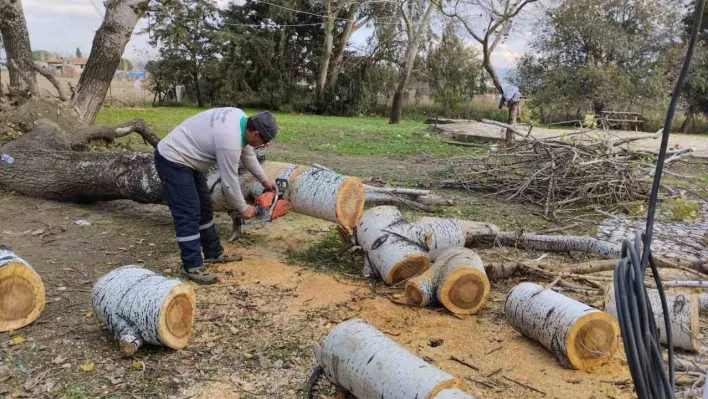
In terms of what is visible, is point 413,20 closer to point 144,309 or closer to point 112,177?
point 112,177

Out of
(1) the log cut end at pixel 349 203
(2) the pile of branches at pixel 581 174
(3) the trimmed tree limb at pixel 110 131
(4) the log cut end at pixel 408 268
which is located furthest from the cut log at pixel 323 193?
(2) the pile of branches at pixel 581 174

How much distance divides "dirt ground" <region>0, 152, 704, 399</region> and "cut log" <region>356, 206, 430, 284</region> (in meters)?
0.16

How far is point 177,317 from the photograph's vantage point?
122 inches

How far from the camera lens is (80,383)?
278 cm

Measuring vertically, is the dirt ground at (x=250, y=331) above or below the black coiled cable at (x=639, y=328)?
below

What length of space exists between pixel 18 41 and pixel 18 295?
7037 mm

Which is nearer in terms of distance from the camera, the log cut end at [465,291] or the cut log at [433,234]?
the log cut end at [465,291]

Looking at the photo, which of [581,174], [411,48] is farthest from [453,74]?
[581,174]

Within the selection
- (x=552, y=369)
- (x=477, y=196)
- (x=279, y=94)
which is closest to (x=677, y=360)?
(x=552, y=369)

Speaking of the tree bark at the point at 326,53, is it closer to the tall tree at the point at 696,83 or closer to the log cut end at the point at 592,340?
the tall tree at the point at 696,83

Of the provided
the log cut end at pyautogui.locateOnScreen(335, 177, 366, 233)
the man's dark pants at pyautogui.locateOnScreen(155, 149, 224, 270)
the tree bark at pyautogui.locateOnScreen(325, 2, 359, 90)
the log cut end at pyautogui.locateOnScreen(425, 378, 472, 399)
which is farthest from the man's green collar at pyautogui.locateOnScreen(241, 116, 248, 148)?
the tree bark at pyautogui.locateOnScreen(325, 2, 359, 90)

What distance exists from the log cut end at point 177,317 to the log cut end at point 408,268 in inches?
61.3

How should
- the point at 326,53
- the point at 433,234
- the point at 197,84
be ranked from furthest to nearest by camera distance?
1. the point at 197,84
2. the point at 326,53
3. the point at 433,234

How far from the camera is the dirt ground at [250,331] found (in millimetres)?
2828
